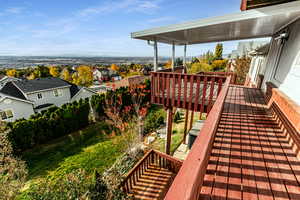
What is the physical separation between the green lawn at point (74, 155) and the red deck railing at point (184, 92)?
517 cm

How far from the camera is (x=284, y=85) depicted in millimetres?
3541

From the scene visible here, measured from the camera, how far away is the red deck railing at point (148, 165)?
4.52 meters

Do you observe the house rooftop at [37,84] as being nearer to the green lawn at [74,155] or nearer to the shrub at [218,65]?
the green lawn at [74,155]

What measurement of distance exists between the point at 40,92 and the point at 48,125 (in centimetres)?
1225

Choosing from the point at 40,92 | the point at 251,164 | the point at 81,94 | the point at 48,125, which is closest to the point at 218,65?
the point at 81,94

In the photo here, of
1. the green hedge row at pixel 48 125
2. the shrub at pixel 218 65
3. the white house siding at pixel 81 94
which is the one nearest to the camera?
the green hedge row at pixel 48 125

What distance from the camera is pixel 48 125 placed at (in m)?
10.6

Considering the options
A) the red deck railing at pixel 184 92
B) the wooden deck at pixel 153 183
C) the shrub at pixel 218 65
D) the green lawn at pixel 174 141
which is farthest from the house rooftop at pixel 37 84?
the shrub at pixel 218 65

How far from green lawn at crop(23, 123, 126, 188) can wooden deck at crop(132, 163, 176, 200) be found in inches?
134

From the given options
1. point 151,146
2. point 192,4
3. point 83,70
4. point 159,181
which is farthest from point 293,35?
point 83,70

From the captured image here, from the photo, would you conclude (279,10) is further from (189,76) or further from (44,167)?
(44,167)

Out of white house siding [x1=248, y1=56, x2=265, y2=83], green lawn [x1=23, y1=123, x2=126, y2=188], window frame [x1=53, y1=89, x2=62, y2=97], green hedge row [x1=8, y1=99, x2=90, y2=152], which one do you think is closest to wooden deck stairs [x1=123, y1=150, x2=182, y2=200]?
green lawn [x1=23, y1=123, x2=126, y2=188]

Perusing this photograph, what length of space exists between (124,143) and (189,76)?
21.1ft

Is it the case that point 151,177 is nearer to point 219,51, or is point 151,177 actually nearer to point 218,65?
point 218,65
